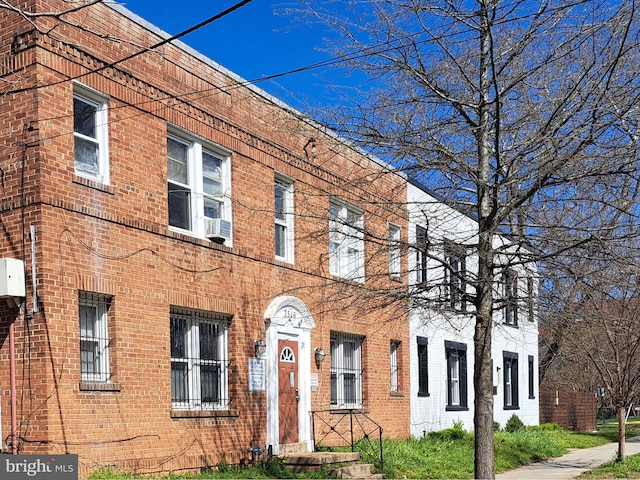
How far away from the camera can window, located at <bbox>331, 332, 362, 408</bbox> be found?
1903 centimetres

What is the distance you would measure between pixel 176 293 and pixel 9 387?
3195 millimetres

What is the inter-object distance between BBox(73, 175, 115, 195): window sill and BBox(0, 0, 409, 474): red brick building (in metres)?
0.02

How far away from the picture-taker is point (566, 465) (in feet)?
68.8

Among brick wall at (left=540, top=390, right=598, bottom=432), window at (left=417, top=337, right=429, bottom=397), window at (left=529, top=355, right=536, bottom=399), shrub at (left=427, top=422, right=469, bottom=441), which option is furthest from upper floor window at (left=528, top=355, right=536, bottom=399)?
shrub at (left=427, top=422, right=469, bottom=441)

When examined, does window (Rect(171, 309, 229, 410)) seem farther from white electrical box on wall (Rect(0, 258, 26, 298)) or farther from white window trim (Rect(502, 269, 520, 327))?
white window trim (Rect(502, 269, 520, 327))

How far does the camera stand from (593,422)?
40000mm

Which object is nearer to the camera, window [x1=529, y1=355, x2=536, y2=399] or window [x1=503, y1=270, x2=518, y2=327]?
window [x1=503, y1=270, x2=518, y2=327]

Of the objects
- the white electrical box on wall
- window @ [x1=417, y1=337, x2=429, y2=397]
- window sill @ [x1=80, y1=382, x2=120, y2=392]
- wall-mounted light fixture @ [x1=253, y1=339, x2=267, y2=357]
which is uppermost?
the white electrical box on wall

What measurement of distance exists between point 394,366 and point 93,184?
1171cm

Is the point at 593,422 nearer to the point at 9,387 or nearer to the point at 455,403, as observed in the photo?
the point at 455,403

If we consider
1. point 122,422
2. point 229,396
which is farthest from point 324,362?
point 122,422

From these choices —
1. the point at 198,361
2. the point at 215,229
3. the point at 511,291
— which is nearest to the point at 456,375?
the point at 198,361

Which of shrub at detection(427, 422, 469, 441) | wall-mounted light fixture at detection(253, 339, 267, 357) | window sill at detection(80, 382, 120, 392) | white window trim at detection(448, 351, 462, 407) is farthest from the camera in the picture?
white window trim at detection(448, 351, 462, 407)

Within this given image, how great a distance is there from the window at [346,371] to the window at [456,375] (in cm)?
575
